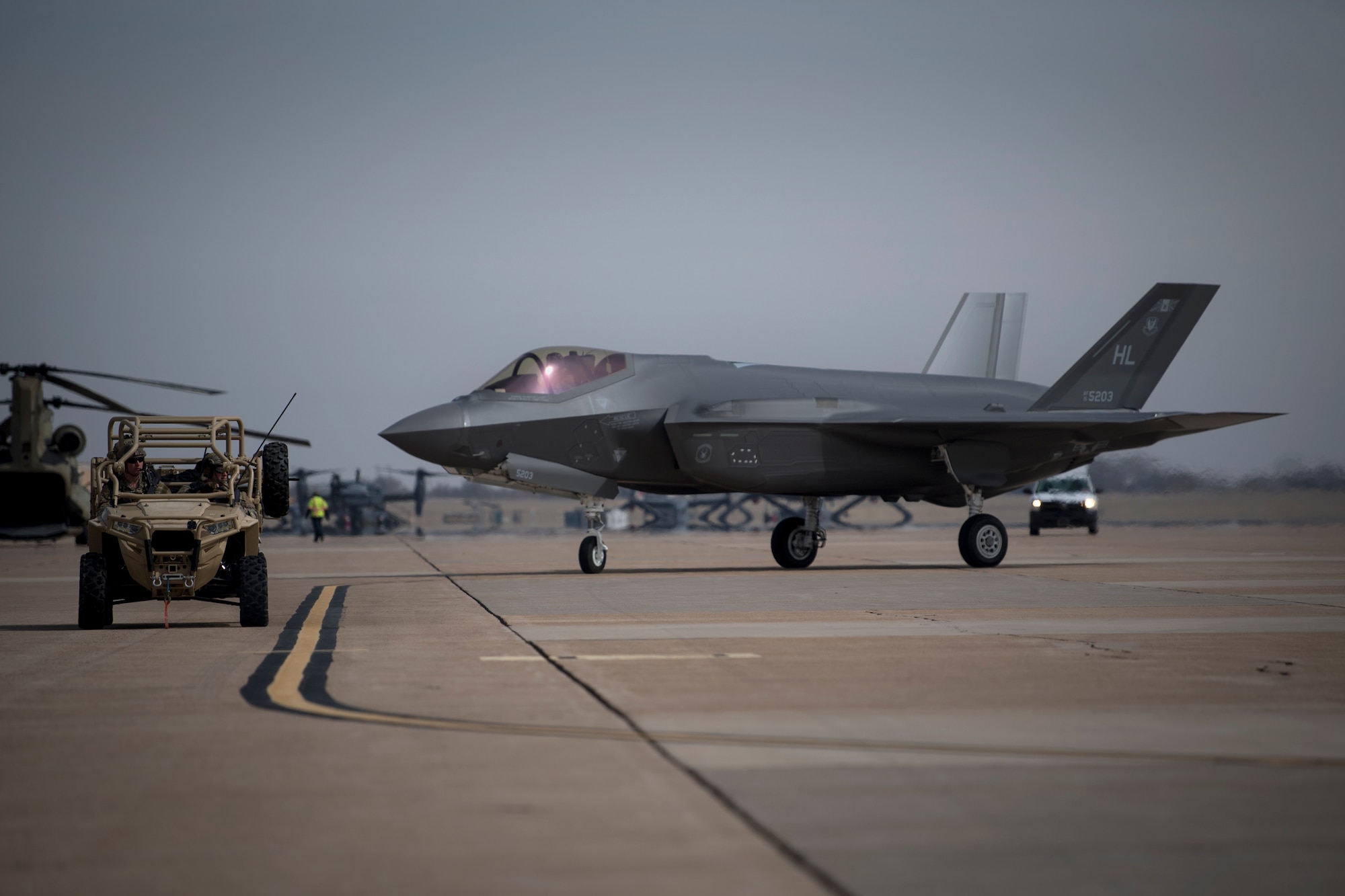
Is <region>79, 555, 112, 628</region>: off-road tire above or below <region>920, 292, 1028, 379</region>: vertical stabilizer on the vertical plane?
below

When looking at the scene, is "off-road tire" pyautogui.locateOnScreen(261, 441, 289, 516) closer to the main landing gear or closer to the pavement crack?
the pavement crack

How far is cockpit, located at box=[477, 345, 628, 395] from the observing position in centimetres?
1961

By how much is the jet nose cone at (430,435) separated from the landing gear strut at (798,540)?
5820mm

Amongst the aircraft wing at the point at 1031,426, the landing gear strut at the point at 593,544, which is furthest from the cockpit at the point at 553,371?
the aircraft wing at the point at 1031,426

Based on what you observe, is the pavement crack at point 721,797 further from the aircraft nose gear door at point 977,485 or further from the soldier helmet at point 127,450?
the aircraft nose gear door at point 977,485

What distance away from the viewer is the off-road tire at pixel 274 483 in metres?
13.2

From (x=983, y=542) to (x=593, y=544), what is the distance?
6.52 metres

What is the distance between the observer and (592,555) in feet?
64.3

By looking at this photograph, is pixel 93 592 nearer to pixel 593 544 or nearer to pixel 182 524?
pixel 182 524

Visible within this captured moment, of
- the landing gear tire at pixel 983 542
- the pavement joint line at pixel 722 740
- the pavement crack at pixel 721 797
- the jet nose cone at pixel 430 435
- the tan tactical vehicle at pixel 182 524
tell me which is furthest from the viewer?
the landing gear tire at pixel 983 542

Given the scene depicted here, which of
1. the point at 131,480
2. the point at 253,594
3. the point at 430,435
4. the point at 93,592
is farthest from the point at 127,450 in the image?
the point at 430,435

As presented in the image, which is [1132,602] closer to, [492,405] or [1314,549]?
[492,405]

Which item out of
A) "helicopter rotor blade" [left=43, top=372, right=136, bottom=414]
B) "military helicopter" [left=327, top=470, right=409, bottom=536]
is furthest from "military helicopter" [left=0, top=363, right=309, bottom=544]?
"military helicopter" [left=327, top=470, right=409, bottom=536]

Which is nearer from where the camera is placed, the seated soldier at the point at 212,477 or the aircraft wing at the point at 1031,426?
the seated soldier at the point at 212,477
